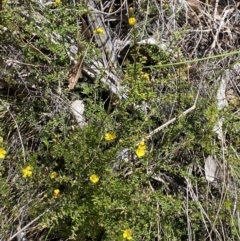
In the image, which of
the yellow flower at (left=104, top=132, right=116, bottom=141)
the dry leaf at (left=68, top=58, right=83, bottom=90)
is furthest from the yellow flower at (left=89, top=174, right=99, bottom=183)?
the dry leaf at (left=68, top=58, right=83, bottom=90)

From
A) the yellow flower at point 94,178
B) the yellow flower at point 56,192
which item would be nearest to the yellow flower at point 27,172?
the yellow flower at point 56,192

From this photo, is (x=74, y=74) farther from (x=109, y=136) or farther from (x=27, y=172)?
(x=27, y=172)

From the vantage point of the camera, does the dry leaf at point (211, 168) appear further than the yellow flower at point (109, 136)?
Yes

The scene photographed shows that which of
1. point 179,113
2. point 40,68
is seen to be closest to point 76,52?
point 40,68

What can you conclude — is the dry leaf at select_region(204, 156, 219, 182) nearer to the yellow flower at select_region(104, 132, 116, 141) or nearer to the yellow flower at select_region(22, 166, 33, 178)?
the yellow flower at select_region(104, 132, 116, 141)

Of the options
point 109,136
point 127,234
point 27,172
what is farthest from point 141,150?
point 27,172

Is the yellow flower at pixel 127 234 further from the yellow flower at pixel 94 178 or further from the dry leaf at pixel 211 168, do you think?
the dry leaf at pixel 211 168

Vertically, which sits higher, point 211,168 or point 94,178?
point 94,178

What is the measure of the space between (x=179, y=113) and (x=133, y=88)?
0.76 feet

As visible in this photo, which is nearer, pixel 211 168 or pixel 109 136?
pixel 109 136

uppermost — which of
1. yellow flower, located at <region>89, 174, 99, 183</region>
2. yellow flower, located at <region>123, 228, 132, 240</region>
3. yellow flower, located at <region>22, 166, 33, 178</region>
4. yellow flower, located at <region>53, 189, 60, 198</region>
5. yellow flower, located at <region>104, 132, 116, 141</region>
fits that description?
yellow flower, located at <region>104, 132, 116, 141</region>

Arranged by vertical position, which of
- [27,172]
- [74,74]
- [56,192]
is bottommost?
[56,192]

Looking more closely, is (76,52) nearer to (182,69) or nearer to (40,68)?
(40,68)

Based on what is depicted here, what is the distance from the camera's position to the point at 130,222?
2016 mm
